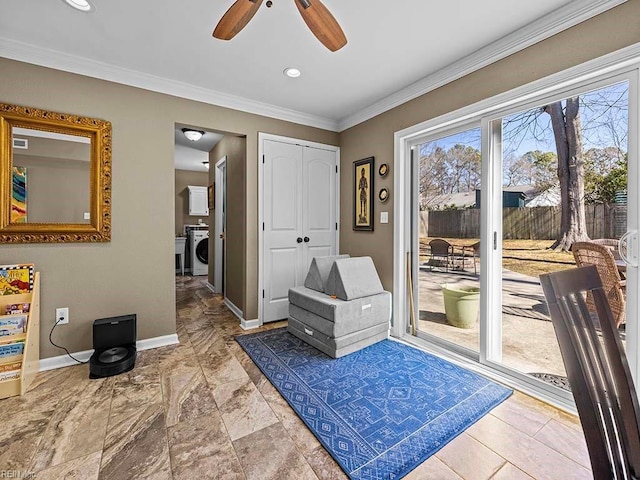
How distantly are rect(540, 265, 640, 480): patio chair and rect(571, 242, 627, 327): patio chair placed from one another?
3.86ft

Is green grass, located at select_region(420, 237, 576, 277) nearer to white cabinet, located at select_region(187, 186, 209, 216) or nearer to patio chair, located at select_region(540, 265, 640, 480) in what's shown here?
patio chair, located at select_region(540, 265, 640, 480)

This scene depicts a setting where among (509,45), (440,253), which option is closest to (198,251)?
(440,253)

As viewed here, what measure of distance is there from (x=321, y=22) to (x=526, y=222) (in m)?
1.94

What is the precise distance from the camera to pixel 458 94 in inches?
99.3

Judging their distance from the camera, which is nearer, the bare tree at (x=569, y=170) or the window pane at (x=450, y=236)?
the bare tree at (x=569, y=170)

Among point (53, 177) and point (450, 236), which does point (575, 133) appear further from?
point (53, 177)

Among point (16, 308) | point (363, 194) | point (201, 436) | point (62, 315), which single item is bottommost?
point (201, 436)

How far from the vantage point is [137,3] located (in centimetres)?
184

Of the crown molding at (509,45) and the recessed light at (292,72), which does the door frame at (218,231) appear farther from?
the crown molding at (509,45)

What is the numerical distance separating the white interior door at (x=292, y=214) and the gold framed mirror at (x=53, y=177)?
1547mm

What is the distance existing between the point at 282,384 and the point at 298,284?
170 cm

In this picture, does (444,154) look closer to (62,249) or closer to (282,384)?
(282,384)

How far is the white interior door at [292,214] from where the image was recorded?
11.5ft

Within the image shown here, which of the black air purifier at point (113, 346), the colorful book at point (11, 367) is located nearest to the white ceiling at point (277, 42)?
the black air purifier at point (113, 346)
